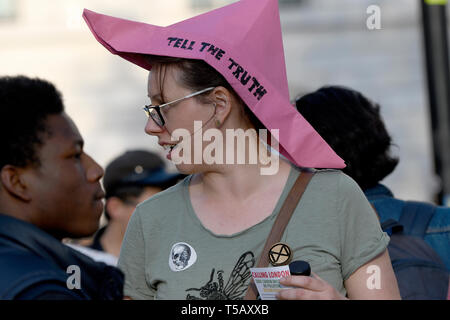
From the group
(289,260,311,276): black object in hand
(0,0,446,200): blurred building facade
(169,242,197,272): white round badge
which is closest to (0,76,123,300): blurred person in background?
(169,242,197,272): white round badge

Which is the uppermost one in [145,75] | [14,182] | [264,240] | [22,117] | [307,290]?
[145,75]

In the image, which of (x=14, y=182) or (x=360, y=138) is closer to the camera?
(x=14, y=182)

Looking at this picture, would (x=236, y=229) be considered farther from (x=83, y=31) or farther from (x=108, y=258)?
(x=83, y=31)

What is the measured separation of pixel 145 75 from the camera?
48.6 ft

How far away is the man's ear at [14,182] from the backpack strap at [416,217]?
151cm

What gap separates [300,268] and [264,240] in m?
0.21

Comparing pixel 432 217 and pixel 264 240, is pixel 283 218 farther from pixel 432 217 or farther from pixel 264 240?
pixel 432 217

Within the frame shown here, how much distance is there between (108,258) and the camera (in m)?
4.28

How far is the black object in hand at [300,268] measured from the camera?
219cm

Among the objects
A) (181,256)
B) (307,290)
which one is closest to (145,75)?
(181,256)

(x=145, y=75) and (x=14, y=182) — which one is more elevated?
(x=145, y=75)

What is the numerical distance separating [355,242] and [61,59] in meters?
13.1

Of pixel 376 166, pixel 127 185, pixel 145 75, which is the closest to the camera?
pixel 376 166

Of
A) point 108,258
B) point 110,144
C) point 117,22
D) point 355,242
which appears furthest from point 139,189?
point 110,144
